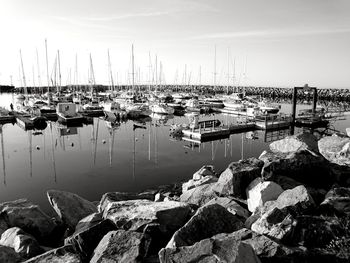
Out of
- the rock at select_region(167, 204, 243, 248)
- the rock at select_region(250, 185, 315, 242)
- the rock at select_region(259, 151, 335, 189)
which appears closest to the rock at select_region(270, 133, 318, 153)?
the rock at select_region(259, 151, 335, 189)

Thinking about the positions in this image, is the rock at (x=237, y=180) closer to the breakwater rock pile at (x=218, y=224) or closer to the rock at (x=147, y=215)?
the breakwater rock pile at (x=218, y=224)

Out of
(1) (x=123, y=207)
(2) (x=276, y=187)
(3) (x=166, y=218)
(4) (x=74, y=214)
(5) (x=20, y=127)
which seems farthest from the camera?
(5) (x=20, y=127)

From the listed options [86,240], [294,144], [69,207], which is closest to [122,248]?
[86,240]

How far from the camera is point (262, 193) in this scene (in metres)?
9.32

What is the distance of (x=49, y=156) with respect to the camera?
2827 centimetres

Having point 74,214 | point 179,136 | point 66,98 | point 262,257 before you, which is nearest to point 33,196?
point 74,214

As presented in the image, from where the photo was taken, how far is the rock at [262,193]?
30.4 ft

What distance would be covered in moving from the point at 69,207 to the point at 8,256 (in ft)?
10.7

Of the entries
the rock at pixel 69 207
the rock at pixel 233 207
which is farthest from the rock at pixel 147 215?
the rock at pixel 69 207

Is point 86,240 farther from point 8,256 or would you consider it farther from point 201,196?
point 201,196

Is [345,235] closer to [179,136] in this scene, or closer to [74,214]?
[74,214]

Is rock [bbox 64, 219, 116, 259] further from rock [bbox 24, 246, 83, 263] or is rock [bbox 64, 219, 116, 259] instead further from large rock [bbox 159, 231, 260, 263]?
large rock [bbox 159, 231, 260, 263]

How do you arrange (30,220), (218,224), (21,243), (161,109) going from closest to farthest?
(218,224) < (21,243) < (30,220) < (161,109)

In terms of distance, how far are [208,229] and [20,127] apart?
147ft
